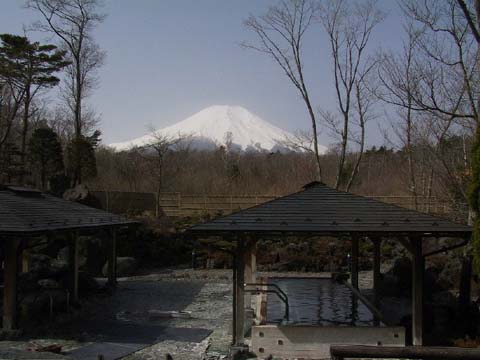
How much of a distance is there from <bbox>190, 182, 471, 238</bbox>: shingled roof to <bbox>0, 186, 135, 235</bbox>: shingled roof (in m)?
3.69

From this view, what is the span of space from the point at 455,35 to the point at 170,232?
51.9ft

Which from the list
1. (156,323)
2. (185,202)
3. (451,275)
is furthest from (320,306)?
(185,202)

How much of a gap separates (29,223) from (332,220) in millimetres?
5921

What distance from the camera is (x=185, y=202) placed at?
30484mm

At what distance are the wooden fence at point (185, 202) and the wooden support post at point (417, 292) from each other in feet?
66.0

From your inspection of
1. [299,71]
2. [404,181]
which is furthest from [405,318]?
[404,181]

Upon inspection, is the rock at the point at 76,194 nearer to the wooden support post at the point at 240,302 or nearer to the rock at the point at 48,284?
the rock at the point at 48,284

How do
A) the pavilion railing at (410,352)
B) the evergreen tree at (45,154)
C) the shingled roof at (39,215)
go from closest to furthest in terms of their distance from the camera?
the pavilion railing at (410,352), the shingled roof at (39,215), the evergreen tree at (45,154)

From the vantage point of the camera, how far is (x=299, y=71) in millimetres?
28922

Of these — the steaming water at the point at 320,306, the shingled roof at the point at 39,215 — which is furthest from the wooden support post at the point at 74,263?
the steaming water at the point at 320,306

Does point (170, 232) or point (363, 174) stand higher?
point (363, 174)

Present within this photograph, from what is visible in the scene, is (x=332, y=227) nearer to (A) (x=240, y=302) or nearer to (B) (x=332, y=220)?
(B) (x=332, y=220)

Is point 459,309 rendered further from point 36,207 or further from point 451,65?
point 36,207

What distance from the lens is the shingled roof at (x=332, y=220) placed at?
886 centimetres
